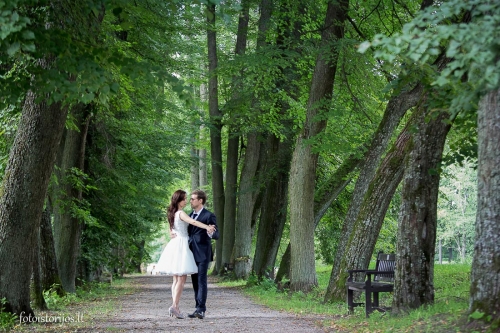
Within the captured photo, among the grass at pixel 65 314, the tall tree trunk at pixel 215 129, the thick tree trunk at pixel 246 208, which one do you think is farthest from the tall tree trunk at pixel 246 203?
the grass at pixel 65 314

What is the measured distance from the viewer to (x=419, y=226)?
31.2 ft

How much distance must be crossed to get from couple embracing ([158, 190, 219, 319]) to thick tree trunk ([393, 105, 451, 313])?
3.04 m

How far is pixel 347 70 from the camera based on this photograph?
17.6m

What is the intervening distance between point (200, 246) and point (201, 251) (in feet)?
0.26

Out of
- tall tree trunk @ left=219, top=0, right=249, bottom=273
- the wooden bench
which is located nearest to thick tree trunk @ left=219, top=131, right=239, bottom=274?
tall tree trunk @ left=219, top=0, right=249, bottom=273

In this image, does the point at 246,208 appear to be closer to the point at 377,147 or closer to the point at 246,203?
the point at 246,203

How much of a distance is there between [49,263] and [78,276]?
5.89m

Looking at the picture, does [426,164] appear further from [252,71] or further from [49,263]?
[252,71]

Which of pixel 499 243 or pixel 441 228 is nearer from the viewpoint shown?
pixel 499 243

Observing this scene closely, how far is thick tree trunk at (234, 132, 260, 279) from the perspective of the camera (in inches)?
984

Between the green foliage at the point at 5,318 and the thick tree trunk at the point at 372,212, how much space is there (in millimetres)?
6218

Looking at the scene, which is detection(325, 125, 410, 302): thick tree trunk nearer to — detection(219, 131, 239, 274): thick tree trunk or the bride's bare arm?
the bride's bare arm

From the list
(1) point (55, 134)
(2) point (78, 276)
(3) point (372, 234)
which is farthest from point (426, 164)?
(2) point (78, 276)

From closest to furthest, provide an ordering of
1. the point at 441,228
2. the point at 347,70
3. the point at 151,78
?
the point at 151,78 < the point at 347,70 < the point at 441,228
